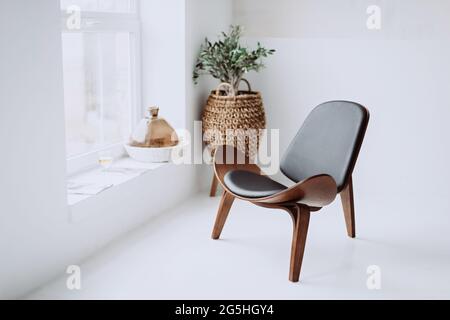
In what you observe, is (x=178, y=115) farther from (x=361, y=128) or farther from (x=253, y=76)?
(x=361, y=128)

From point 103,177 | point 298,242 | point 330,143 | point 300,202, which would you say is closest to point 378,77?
point 330,143

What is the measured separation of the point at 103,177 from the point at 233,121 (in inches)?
39.3

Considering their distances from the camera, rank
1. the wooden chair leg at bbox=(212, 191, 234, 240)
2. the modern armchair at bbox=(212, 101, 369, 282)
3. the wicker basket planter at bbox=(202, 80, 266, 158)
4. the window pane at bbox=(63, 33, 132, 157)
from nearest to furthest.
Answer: the modern armchair at bbox=(212, 101, 369, 282)
the wooden chair leg at bbox=(212, 191, 234, 240)
the window pane at bbox=(63, 33, 132, 157)
the wicker basket planter at bbox=(202, 80, 266, 158)

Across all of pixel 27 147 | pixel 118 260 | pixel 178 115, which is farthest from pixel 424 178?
pixel 27 147

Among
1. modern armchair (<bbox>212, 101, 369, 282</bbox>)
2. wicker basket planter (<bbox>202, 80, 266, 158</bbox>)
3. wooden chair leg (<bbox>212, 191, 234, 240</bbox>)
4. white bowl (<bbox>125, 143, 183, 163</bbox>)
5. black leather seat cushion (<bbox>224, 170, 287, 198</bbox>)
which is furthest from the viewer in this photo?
wicker basket planter (<bbox>202, 80, 266, 158</bbox>)

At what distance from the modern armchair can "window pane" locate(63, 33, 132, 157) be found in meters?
0.77

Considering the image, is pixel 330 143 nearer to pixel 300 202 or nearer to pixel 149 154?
pixel 300 202

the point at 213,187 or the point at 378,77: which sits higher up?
the point at 378,77

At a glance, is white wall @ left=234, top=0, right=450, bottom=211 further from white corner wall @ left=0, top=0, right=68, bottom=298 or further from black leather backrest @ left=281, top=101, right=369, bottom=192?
white corner wall @ left=0, top=0, right=68, bottom=298

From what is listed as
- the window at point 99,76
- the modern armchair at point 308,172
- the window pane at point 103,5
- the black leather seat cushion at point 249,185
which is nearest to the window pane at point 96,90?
the window at point 99,76

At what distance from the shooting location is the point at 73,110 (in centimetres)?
332

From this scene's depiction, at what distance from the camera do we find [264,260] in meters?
2.97

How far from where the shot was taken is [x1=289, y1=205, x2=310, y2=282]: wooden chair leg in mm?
2721

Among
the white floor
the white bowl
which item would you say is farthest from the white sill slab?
the white floor
